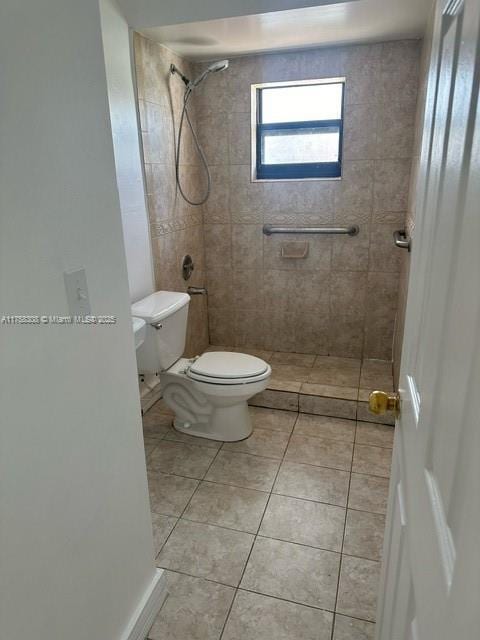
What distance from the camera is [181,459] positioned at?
2.27 meters

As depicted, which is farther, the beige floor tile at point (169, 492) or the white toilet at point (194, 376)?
the white toilet at point (194, 376)

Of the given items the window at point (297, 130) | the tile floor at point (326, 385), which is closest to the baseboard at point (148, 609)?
the tile floor at point (326, 385)

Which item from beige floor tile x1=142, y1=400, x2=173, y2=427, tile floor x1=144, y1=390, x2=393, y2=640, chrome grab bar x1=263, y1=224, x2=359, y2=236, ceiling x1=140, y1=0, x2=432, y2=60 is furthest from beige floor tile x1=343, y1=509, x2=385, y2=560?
ceiling x1=140, y1=0, x2=432, y2=60

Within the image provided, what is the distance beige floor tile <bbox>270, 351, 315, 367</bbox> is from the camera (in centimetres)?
313

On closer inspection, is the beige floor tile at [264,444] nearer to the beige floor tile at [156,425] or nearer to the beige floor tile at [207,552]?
the beige floor tile at [156,425]

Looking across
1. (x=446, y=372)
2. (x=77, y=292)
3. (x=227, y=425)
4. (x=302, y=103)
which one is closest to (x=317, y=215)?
(x=302, y=103)

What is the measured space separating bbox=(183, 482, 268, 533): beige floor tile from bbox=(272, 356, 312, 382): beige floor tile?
0.99 meters

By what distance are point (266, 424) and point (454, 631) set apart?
2171 mm

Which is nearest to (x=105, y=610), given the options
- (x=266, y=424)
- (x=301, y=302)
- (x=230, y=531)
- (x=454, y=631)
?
(x=230, y=531)

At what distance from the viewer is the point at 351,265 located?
2.98 metres

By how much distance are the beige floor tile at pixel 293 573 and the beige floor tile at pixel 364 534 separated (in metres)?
0.09

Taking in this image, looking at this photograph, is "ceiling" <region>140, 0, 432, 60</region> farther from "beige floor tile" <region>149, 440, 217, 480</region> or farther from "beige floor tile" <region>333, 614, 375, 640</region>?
"beige floor tile" <region>333, 614, 375, 640</region>

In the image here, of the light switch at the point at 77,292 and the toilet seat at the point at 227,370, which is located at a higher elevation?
the light switch at the point at 77,292

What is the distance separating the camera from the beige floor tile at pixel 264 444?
7.61ft
